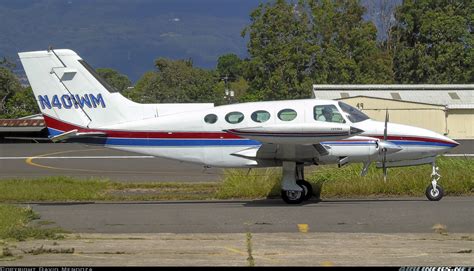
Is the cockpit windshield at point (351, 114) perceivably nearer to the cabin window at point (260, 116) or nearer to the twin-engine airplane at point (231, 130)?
the twin-engine airplane at point (231, 130)

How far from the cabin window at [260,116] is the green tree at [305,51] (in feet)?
141

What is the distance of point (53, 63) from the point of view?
18.4 metres

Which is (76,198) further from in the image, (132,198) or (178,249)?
(178,249)

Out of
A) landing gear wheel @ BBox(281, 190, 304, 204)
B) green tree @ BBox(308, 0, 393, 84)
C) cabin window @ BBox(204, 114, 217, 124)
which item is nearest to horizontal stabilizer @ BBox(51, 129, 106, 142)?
cabin window @ BBox(204, 114, 217, 124)

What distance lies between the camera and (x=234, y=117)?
57.5 ft

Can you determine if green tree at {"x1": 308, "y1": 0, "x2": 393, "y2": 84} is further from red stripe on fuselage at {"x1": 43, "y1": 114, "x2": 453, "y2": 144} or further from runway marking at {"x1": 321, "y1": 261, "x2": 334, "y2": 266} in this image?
runway marking at {"x1": 321, "y1": 261, "x2": 334, "y2": 266}

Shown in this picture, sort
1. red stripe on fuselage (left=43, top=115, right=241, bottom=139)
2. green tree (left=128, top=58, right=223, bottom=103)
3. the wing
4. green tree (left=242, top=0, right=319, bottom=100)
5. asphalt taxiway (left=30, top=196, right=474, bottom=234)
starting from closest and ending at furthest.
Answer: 1. asphalt taxiway (left=30, top=196, right=474, bottom=234)
2. the wing
3. red stripe on fuselage (left=43, top=115, right=241, bottom=139)
4. green tree (left=242, top=0, right=319, bottom=100)
5. green tree (left=128, top=58, right=223, bottom=103)

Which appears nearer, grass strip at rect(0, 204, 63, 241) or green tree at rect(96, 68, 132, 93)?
grass strip at rect(0, 204, 63, 241)

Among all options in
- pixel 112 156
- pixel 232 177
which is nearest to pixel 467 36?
pixel 112 156

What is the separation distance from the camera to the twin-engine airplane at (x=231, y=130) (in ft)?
55.6

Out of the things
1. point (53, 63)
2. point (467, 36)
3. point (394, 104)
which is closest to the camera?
point (53, 63)

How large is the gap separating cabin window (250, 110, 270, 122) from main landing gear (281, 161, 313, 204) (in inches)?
41.6

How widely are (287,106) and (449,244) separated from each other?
6.67 metres

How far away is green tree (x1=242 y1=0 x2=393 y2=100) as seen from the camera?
62844mm
